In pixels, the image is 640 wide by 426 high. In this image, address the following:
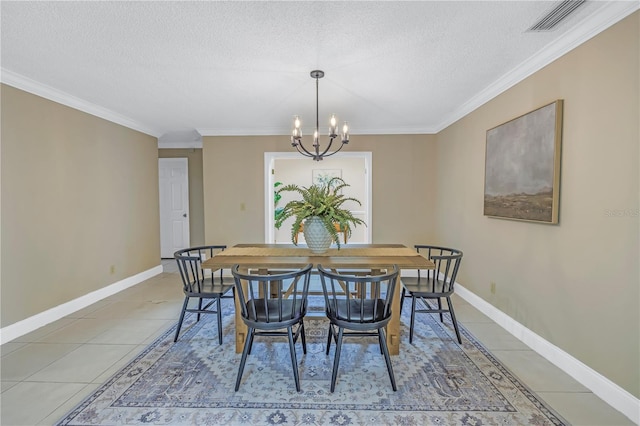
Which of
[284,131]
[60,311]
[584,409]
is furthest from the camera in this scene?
[284,131]

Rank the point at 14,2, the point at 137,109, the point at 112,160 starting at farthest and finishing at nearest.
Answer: the point at 112,160, the point at 137,109, the point at 14,2

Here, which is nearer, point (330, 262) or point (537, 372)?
point (537, 372)

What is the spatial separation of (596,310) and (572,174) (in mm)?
896

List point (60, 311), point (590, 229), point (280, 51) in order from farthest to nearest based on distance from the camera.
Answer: point (60, 311), point (280, 51), point (590, 229)

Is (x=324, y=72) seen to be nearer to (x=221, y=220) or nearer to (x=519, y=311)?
(x=519, y=311)

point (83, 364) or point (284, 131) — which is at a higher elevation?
point (284, 131)

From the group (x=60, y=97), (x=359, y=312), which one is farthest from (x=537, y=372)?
(x=60, y=97)

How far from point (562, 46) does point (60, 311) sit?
5056mm

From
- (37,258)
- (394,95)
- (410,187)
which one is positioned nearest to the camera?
(37,258)

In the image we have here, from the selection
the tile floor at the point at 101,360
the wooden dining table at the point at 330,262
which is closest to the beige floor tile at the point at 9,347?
the tile floor at the point at 101,360

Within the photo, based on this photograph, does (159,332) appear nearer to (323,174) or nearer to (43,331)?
(43,331)

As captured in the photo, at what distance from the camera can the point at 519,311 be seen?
8.64 ft

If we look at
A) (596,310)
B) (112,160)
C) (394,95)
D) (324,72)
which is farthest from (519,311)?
(112,160)

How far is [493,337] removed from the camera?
105 inches
